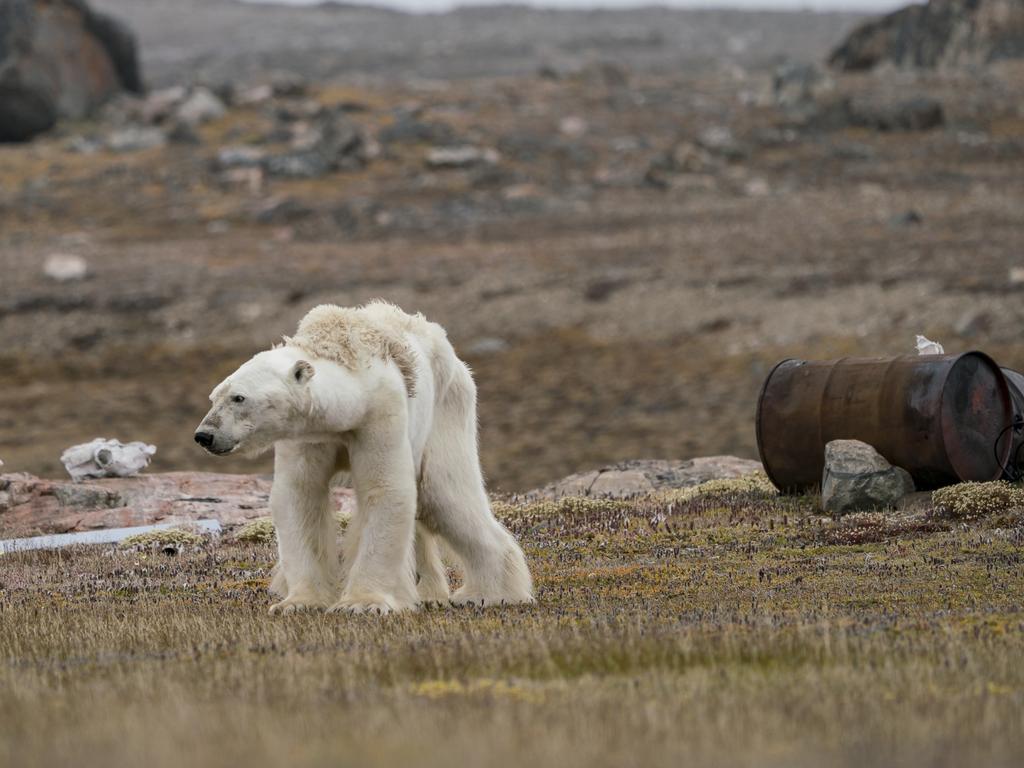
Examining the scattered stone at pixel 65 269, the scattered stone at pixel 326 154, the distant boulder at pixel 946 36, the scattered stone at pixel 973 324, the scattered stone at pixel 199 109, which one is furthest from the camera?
Result: the distant boulder at pixel 946 36

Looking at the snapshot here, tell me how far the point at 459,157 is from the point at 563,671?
183ft

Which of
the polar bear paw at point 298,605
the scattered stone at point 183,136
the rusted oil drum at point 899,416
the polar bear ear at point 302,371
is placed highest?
the polar bear ear at point 302,371

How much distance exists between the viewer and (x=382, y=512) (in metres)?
9.49

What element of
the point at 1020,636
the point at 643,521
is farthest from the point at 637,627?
the point at 643,521

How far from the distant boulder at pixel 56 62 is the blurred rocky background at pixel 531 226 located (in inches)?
5.9

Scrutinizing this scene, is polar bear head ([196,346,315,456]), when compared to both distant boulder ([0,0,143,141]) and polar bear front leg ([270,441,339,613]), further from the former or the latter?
distant boulder ([0,0,143,141])

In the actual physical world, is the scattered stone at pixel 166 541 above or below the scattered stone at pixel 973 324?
above

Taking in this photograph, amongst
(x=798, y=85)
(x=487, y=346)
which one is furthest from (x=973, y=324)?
(x=798, y=85)

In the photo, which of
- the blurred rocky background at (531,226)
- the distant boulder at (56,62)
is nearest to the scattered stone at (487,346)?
the blurred rocky background at (531,226)

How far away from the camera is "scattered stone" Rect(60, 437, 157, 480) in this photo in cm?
1884

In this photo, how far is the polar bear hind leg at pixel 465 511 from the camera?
407 inches

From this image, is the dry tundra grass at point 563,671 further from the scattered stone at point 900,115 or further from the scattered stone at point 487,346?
the scattered stone at point 900,115

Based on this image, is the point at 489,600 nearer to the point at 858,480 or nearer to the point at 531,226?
the point at 858,480

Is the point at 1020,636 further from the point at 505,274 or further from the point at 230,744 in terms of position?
the point at 505,274
